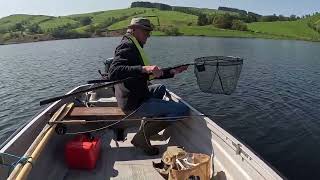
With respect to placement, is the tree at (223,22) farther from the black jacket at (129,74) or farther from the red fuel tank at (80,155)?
the red fuel tank at (80,155)

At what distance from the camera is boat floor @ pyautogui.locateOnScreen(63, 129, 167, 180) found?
22.9 feet

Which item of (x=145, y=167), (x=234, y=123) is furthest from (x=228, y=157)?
(x=234, y=123)

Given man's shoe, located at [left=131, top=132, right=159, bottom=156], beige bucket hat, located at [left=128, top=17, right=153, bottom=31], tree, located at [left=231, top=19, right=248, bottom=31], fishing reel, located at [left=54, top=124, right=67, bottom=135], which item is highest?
beige bucket hat, located at [left=128, top=17, right=153, bottom=31]

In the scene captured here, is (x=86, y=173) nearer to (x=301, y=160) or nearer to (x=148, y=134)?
(x=148, y=134)

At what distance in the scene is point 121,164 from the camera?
7.46 m

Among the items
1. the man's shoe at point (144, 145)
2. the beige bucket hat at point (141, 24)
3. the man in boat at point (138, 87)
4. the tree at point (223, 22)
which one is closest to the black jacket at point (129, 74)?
the man in boat at point (138, 87)

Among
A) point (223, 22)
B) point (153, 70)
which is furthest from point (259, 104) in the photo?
point (223, 22)

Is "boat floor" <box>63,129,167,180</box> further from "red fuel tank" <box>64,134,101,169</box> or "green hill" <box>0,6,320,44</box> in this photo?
"green hill" <box>0,6,320,44</box>

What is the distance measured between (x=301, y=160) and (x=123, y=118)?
22.7 feet

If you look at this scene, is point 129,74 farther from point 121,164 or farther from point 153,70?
point 121,164

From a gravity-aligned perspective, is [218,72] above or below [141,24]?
below

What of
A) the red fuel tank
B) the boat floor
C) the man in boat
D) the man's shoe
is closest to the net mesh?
the man in boat

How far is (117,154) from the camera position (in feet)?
26.1

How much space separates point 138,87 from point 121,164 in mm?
1532
